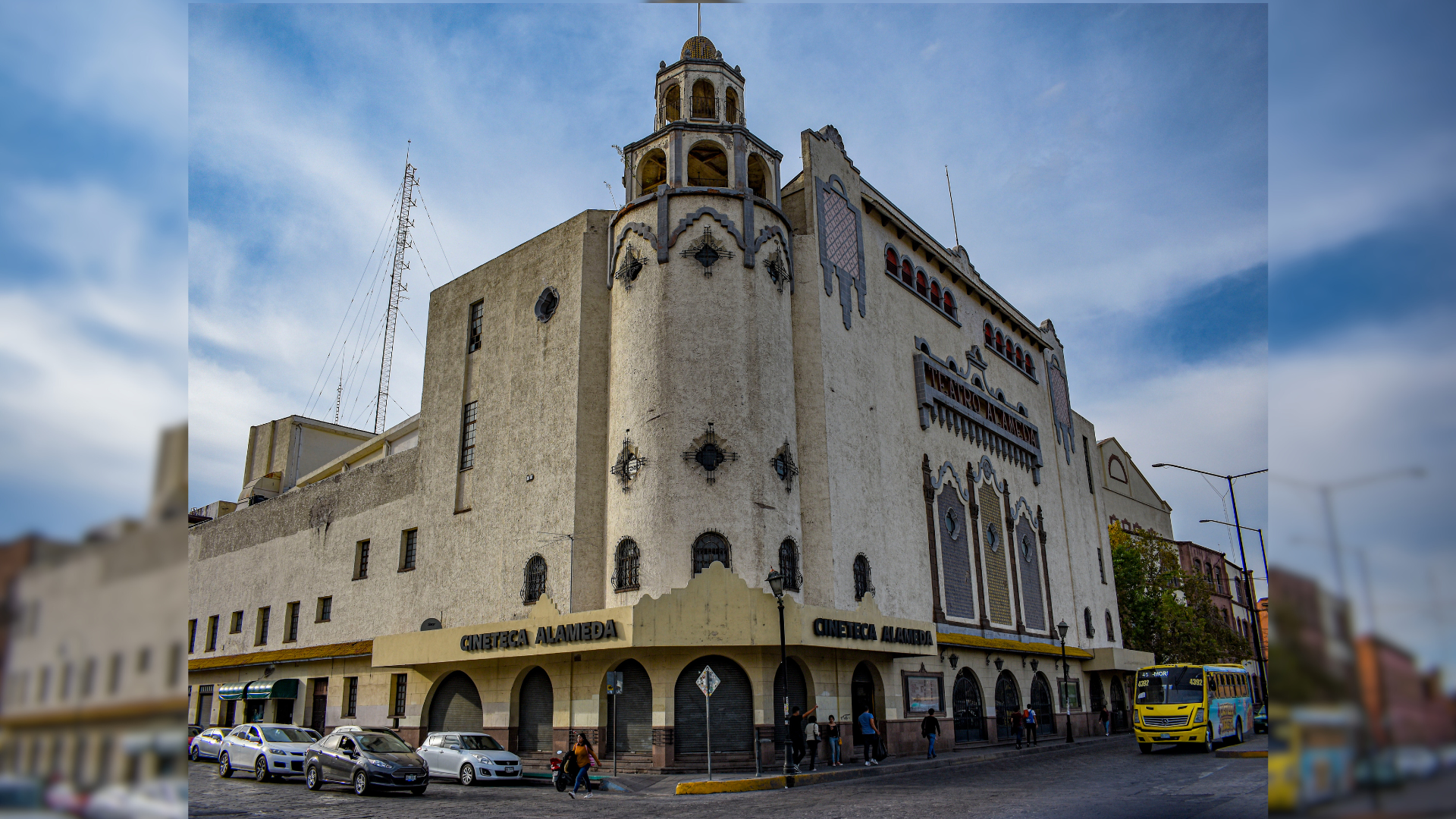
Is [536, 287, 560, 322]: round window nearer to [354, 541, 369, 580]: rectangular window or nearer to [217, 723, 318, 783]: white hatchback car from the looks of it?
[354, 541, 369, 580]: rectangular window

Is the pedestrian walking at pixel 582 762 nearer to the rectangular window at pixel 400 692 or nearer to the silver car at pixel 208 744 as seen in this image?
the rectangular window at pixel 400 692

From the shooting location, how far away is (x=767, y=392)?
27.8 metres

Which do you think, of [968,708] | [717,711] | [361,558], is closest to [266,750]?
[717,711]

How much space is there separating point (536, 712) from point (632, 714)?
4196 millimetres

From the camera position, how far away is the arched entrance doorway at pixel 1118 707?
48.1 meters

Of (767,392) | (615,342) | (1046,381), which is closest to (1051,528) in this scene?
(1046,381)

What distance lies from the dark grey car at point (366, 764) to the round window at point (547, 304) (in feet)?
51.7

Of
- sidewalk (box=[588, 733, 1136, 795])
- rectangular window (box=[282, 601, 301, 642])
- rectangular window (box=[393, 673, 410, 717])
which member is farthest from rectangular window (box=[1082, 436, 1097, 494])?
rectangular window (box=[282, 601, 301, 642])

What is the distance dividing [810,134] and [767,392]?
38.0ft

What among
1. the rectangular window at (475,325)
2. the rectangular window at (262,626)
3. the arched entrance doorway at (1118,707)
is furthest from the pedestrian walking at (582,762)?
the arched entrance doorway at (1118,707)

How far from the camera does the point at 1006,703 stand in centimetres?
3691

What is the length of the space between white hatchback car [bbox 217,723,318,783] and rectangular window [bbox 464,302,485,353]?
52.0 feet
